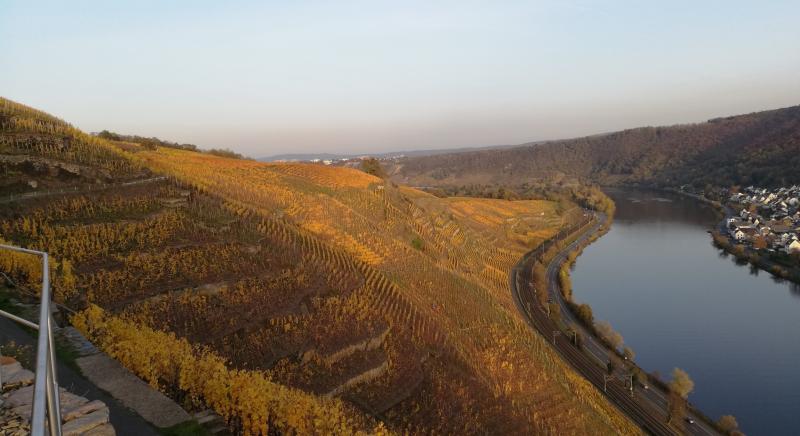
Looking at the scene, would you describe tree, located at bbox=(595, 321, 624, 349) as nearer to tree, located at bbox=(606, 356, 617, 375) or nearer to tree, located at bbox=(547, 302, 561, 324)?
tree, located at bbox=(606, 356, 617, 375)

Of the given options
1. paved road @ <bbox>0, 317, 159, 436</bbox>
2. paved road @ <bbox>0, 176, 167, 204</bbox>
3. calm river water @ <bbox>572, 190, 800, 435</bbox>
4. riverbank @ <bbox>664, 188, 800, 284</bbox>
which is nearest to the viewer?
paved road @ <bbox>0, 317, 159, 436</bbox>

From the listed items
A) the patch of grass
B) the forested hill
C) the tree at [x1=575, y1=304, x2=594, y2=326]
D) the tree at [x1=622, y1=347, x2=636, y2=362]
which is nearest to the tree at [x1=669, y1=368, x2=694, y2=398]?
the tree at [x1=622, y1=347, x2=636, y2=362]

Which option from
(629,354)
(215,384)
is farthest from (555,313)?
(215,384)

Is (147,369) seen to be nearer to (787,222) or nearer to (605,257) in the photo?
(605,257)

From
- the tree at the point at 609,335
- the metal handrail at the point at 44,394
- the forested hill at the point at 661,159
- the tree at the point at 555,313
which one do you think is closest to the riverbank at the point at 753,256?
the tree at the point at 609,335

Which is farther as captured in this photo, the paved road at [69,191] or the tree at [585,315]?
the tree at [585,315]

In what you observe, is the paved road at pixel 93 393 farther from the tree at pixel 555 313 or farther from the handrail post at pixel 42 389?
the tree at pixel 555 313
